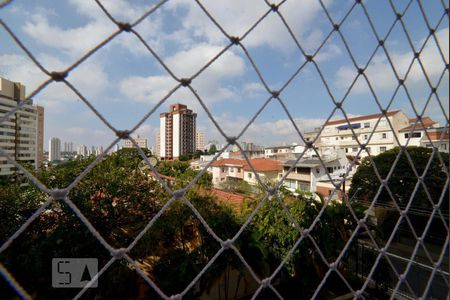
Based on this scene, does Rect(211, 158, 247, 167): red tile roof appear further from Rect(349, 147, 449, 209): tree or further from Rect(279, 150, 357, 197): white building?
Rect(349, 147, 449, 209): tree

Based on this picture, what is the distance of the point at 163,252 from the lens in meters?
1.83

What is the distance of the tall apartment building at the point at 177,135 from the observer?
17.9m

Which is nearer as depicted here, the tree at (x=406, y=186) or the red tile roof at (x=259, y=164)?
the tree at (x=406, y=186)

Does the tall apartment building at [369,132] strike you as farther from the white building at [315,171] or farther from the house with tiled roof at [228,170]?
the house with tiled roof at [228,170]

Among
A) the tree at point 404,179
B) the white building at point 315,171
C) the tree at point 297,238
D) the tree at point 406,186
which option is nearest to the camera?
the tree at point 297,238

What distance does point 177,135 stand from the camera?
19359 mm

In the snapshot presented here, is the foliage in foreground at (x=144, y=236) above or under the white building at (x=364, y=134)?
under

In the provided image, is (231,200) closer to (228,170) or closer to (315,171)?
(315,171)

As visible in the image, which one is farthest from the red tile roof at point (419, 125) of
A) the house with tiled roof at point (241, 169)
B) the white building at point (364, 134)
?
the house with tiled roof at point (241, 169)

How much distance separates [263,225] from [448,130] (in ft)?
4.80

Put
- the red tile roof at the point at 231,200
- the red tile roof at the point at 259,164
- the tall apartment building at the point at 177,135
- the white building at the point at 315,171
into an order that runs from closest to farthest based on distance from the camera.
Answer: the red tile roof at the point at 231,200 < the white building at the point at 315,171 < the red tile roof at the point at 259,164 < the tall apartment building at the point at 177,135

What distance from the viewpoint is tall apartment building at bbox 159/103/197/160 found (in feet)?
58.6

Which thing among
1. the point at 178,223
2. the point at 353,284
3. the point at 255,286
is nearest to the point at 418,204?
the point at 353,284

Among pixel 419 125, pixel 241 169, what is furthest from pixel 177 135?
pixel 419 125
